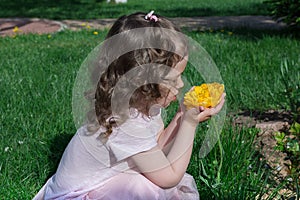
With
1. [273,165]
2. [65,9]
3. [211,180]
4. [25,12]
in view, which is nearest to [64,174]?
[211,180]

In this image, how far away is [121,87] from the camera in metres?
2.01

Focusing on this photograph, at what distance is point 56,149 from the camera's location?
110 inches

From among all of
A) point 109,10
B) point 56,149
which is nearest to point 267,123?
point 56,149

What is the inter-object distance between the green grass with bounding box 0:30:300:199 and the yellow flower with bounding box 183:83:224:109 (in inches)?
15.3

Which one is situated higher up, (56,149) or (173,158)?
(173,158)

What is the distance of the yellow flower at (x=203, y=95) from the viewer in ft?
6.07

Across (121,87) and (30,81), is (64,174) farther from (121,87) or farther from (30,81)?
(30,81)

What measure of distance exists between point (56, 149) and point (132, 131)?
96cm

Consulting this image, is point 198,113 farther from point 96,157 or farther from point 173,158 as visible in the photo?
point 96,157

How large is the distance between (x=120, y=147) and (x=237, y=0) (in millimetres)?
13849

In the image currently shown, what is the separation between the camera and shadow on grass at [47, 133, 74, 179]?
265cm

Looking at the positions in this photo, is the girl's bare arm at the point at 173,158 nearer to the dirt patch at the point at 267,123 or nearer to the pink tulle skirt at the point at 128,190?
the pink tulle skirt at the point at 128,190

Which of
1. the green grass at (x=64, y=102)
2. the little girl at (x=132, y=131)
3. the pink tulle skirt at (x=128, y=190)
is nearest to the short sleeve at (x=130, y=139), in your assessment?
the little girl at (x=132, y=131)

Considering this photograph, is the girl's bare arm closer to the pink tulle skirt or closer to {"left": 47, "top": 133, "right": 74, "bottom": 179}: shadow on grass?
the pink tulle skirt
